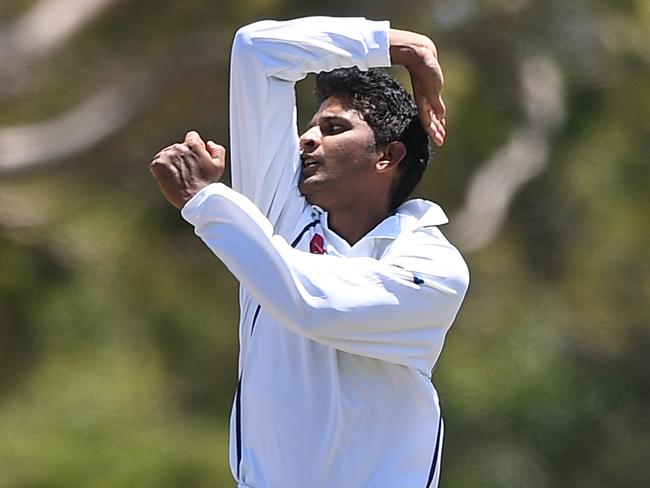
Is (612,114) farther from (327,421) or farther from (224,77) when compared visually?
(327,421)

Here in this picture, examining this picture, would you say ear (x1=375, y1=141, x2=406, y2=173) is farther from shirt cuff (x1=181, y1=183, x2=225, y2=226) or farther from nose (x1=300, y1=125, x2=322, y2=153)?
shirt cuff (x1=181, y1=183, x2=225, y2=226)

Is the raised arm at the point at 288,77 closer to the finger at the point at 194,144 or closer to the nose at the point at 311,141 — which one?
the nose at the point at 311,141

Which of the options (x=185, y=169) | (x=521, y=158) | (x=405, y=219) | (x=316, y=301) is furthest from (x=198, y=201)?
(x=521, y=158)

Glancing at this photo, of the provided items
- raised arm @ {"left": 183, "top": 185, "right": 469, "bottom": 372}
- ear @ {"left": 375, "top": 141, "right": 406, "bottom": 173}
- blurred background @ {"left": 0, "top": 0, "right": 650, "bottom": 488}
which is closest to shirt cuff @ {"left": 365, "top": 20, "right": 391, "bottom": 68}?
ear @ {"left": 375, "top": 141, "right": 406, "bottom": 173}

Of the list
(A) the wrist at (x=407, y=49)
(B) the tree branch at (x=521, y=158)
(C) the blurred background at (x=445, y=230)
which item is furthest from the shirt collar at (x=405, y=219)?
(B) the tree branch at (x=521, y=158)

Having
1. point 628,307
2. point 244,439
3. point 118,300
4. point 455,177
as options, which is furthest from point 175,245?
point 244,439

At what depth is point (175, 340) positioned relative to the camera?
4168mm

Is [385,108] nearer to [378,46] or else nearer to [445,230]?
[378,46]

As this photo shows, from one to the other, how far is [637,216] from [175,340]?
3.86 feet

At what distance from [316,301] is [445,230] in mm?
2480

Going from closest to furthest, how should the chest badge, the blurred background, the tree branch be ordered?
the chest badge
the blurred background
the tree branch

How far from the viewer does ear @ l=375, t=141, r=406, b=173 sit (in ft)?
6.40

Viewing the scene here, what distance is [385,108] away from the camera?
1.96 m

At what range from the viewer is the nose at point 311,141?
192cm
